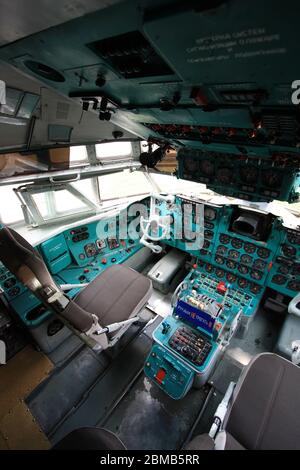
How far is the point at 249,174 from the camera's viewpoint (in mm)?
2631

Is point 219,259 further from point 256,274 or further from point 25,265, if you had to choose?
point 25,265

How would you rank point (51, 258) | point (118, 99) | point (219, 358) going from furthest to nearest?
point (51, 258)
point (219, 358)
point (118, 99)

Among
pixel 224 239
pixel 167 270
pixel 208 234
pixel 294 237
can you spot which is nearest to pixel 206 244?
pixel 208 234

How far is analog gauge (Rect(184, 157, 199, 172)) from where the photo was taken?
9.62 ft

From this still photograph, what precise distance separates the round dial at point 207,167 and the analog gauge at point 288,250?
150 cm

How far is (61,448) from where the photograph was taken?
141 cm

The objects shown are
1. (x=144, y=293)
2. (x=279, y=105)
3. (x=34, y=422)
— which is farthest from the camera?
(x=144, y=293)

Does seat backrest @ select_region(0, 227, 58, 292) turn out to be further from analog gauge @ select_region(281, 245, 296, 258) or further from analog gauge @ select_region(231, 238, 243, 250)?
analog gauge @ select_region(281, 245, 296, 258)

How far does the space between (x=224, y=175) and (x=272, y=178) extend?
0.53 meters

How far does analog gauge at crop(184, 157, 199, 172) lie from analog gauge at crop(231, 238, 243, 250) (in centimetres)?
140

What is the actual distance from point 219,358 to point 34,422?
7.58ft

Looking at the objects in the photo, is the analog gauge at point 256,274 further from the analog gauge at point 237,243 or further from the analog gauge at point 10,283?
the analog gauge at point 10,283
